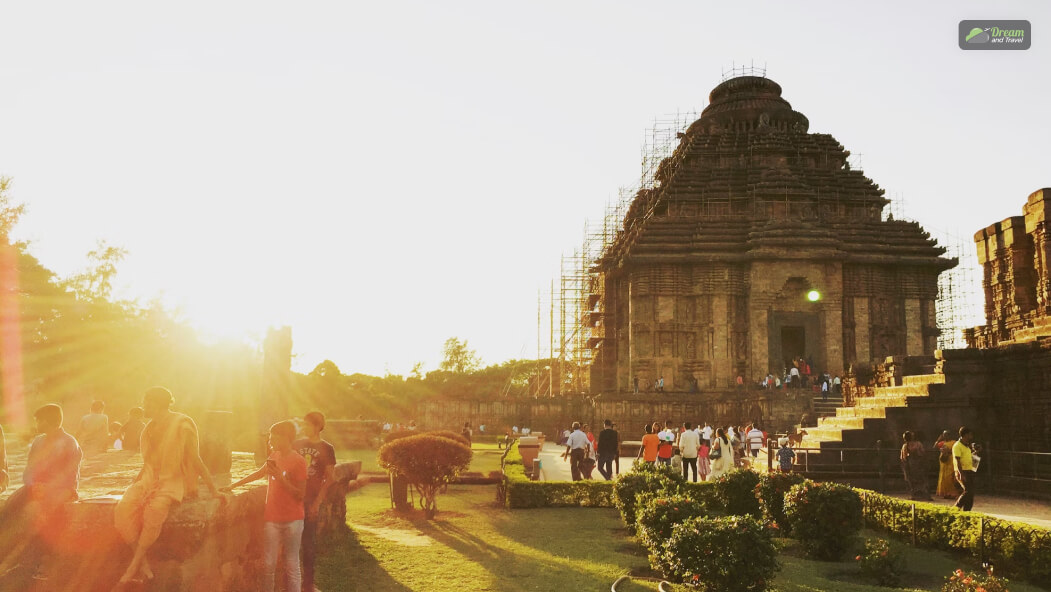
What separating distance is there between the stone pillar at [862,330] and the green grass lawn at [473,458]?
1872 cm

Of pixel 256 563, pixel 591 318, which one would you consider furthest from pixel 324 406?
pixel 256 563

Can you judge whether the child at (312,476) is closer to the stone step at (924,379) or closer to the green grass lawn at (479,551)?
the green grass lawn at (479,551)

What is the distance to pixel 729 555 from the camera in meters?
7.05

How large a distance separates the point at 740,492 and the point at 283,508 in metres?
7.77

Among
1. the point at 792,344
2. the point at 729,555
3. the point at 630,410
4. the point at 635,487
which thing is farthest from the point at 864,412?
the point at 792,344

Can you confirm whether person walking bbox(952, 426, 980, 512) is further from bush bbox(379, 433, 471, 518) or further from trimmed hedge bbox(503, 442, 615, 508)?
bush bbox(379, 433, 471, 518)

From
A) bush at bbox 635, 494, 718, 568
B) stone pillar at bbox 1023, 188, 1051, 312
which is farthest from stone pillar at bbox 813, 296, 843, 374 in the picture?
bush at bbox 635, 494, 718, 568

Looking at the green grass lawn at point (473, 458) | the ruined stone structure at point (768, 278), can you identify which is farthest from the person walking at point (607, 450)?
the ruined stone structure at point (768, 278)

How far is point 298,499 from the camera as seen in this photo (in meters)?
6.54

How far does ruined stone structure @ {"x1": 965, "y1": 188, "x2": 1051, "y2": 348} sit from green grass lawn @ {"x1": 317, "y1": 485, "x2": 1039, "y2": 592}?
10373 millimetres

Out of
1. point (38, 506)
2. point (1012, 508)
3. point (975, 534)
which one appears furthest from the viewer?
point (1012, 508)

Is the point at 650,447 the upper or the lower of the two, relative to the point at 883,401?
lower

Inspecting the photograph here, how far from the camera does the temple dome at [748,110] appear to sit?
1745 inches

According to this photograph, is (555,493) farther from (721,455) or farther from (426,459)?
(721,455)
